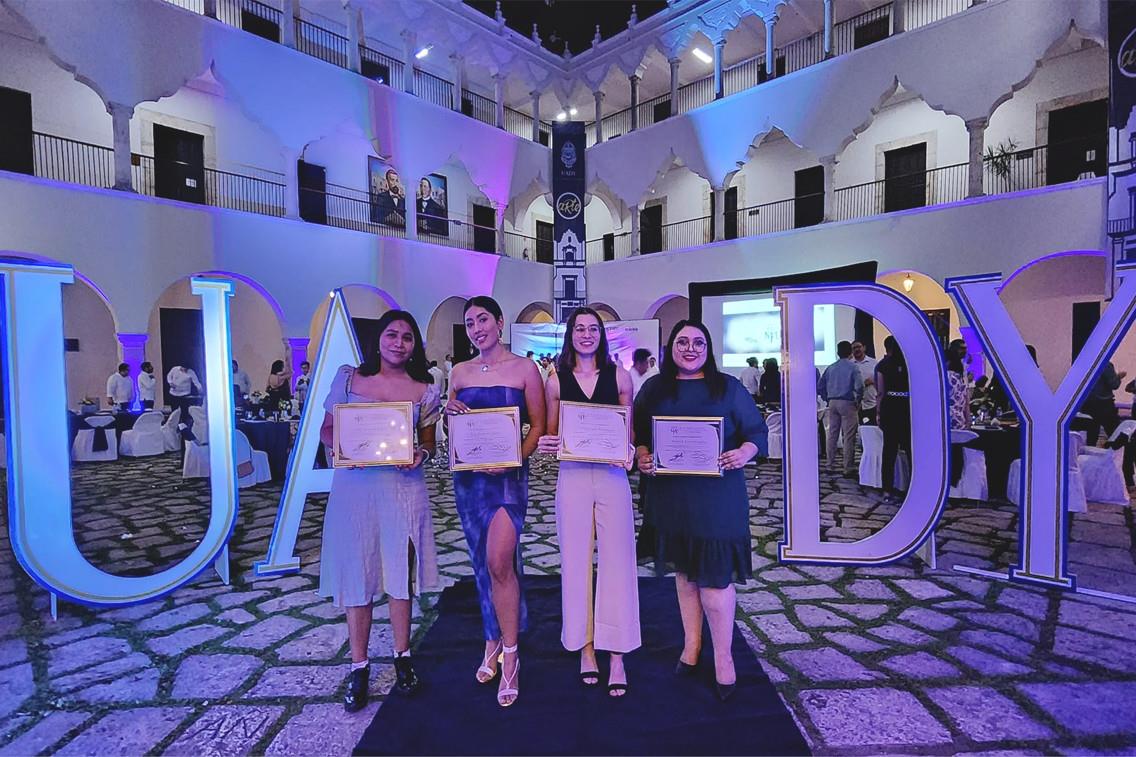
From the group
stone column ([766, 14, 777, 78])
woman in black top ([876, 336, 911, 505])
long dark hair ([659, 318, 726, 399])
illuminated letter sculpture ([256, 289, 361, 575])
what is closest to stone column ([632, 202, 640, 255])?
stone column ([766, 14, 777, 78])

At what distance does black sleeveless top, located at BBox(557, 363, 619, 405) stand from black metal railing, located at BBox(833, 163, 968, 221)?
38.0ft

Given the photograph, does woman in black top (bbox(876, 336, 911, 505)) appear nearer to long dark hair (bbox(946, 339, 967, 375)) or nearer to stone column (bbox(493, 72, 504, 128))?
long dark hair (bbox(946, 339, 967, 375))

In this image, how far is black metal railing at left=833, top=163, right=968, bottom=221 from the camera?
1215 centimetres

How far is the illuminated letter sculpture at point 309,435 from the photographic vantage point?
3.62 meters

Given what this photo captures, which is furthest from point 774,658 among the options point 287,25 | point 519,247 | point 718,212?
point 519,247

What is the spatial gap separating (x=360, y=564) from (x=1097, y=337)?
13.3 feet

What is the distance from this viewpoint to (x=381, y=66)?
14.1 metres

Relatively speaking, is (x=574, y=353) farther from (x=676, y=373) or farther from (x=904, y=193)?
(x=904, y=193)

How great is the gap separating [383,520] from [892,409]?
193 inches

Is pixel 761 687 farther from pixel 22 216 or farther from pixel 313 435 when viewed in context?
pixel 22 216

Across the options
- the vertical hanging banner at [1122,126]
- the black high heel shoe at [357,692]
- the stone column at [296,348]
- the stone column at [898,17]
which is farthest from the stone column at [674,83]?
the black high heel shoe at [357,692]

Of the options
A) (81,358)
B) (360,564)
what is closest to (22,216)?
(81,358)

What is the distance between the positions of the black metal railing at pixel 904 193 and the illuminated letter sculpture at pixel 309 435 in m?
11.5

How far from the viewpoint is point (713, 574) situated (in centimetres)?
226
